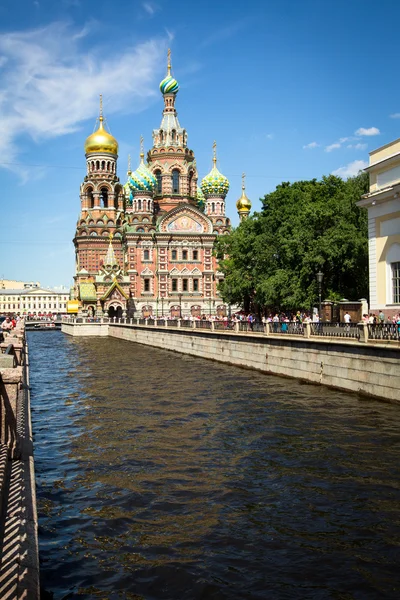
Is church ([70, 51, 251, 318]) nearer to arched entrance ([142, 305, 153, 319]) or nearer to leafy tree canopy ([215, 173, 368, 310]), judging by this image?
arched entrance ([142, 305, 153, 319])

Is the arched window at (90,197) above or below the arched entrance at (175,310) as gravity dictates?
above

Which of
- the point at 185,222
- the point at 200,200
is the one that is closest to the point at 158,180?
the point at 200,200

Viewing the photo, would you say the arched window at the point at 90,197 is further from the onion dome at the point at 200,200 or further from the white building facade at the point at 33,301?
the white building facade at the point at 33,301

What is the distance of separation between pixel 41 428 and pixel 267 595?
10619mm

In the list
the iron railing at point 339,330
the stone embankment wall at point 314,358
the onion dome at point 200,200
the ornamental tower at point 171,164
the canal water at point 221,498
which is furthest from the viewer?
the onion dome at point 200,200

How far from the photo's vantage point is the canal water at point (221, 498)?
24.3 feet

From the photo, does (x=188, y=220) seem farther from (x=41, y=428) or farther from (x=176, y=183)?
(x=41, y=428)

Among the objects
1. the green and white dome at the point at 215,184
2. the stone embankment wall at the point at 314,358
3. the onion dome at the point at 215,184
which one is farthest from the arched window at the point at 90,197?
the stone embankment wall at the point at 314,358

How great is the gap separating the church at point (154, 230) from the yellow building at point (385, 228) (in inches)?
1910

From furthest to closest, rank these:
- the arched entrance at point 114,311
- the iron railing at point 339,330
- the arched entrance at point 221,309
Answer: the arched entrance at point 221,309 → the arched entrance at point 114,311 → the iron railing at point 339,330

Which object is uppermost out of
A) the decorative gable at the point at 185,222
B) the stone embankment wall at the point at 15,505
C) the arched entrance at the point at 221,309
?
the decorative gable at the point at 185,222

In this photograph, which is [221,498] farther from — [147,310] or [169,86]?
[169,86]

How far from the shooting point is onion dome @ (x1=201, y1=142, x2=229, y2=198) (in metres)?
83.4

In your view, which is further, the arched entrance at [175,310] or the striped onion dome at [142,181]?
the striped onion dome at [142,181]
